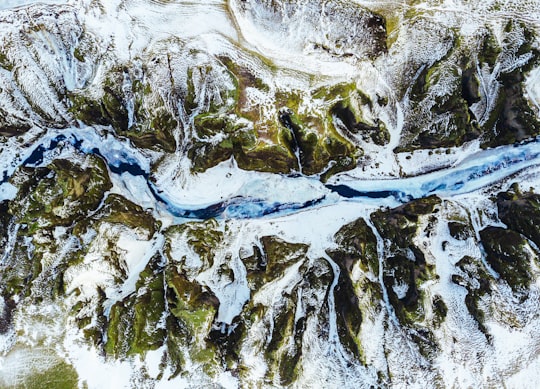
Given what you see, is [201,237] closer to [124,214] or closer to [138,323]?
[124,214]

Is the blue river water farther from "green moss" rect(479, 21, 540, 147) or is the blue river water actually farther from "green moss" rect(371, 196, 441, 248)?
"green moss" rect(479, 21, 540, 147)

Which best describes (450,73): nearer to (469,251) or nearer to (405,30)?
(405,30)

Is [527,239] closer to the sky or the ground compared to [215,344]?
closer to the sky

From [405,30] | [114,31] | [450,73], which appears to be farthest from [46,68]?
[450,73]

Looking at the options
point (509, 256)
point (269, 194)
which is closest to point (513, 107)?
point (509, 256)

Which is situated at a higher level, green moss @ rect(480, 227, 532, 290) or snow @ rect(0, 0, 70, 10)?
snow @ rect(0, 0, 70, 10)

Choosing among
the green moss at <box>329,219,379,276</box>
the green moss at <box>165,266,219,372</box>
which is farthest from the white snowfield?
the green moss at <box>165,266,219,372</box>

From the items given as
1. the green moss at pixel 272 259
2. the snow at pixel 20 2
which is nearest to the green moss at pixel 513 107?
the green moss at pixel 272 259

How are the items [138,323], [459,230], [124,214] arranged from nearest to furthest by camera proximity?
[138,323], [459,230], [124,214]

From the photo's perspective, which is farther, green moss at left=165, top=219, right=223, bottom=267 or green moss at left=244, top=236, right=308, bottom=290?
green moss at left=165, top=219, right=223, bottom=267
